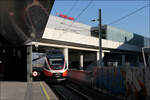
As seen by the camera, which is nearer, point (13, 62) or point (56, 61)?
point (56, 61)

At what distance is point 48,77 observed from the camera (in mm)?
19141

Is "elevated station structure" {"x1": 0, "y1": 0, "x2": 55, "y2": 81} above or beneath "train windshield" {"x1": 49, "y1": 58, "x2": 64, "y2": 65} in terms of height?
above

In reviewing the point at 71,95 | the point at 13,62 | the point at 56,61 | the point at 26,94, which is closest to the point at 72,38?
the point at 13,62

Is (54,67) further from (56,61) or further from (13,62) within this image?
(13,62)

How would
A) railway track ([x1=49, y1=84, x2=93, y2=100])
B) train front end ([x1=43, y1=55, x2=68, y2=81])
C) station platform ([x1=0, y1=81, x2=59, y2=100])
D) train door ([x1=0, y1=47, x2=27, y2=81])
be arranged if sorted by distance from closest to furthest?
station platform ([x1=0, y1=81, x2=59, y2=100])
railway track ([x1=49, y1=84, x2=93, y2=100])
train front end ([x1=43, y1=55, x2=68, y2=81])
train door ([x1=0, y1=47, x2=27, y2=81])

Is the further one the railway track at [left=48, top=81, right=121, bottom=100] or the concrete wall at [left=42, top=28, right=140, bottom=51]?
the concrete wall at [left=42, top=28, right=140, bottom=51]

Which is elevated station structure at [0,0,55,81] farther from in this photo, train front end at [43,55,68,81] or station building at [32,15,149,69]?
station building at [32,15,149,69]

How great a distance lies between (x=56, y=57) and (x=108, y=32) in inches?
1778

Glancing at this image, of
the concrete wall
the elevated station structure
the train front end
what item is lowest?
the train front end

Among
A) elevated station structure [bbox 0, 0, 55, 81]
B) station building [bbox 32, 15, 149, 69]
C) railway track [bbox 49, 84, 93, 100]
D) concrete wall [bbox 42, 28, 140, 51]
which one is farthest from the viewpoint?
station building [bbox 32, 15, 149, 69]

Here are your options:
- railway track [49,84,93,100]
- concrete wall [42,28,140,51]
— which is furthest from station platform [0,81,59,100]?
concrete wall [42,28,140,51]

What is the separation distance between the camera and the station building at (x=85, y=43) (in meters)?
32.5

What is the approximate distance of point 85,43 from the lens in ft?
126

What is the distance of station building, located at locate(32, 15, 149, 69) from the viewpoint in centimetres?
3253
